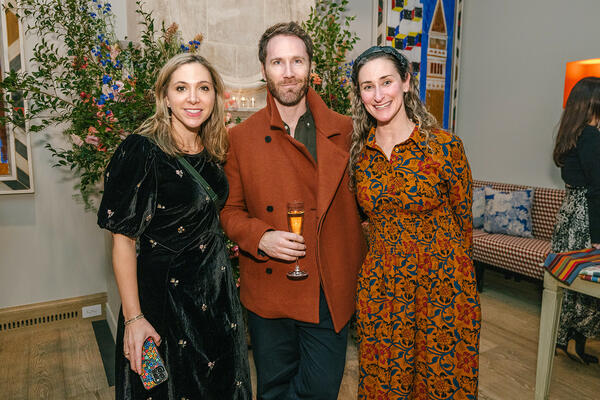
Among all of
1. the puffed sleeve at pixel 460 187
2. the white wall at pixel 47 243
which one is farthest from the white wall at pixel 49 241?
the puffed sleeve at pixel 460 187

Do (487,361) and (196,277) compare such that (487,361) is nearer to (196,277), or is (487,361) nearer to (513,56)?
(196,277)

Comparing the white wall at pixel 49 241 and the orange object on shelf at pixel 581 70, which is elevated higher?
the orange object on shelf at pixel 581 70

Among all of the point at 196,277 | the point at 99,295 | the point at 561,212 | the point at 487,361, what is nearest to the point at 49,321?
the point at 99,295

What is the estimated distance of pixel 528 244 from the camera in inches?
154

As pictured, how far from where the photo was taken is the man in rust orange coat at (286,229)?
1.49 m

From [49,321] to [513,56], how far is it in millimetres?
5728

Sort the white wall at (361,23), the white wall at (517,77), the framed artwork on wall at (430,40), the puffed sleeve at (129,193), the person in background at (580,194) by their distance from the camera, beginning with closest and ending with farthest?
the puffed sleeve at (129,193) → the person in background at (580,194) → the white wall at (517,77) → the white wall at (361,23) → the framed artwork on wall at (430,40)

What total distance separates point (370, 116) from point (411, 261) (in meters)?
→ 0.60

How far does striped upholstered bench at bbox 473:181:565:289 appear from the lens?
12.3 ft

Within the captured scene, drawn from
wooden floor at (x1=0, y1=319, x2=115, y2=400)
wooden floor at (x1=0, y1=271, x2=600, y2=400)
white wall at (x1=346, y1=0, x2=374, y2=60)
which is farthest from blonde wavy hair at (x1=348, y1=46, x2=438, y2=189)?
white wall at (x1=346, y1=0, x2=374, y2=60)

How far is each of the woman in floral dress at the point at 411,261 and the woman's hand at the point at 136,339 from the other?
2.49 feet

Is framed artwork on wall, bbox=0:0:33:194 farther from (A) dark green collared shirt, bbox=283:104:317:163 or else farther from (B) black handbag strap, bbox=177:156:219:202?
(A) dark green collared shirt, bbox=283:104:317:163

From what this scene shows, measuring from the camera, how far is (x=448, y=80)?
Result: 5480mm

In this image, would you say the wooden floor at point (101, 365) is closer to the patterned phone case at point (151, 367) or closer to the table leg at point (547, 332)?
the table leg at point (547, 332)
